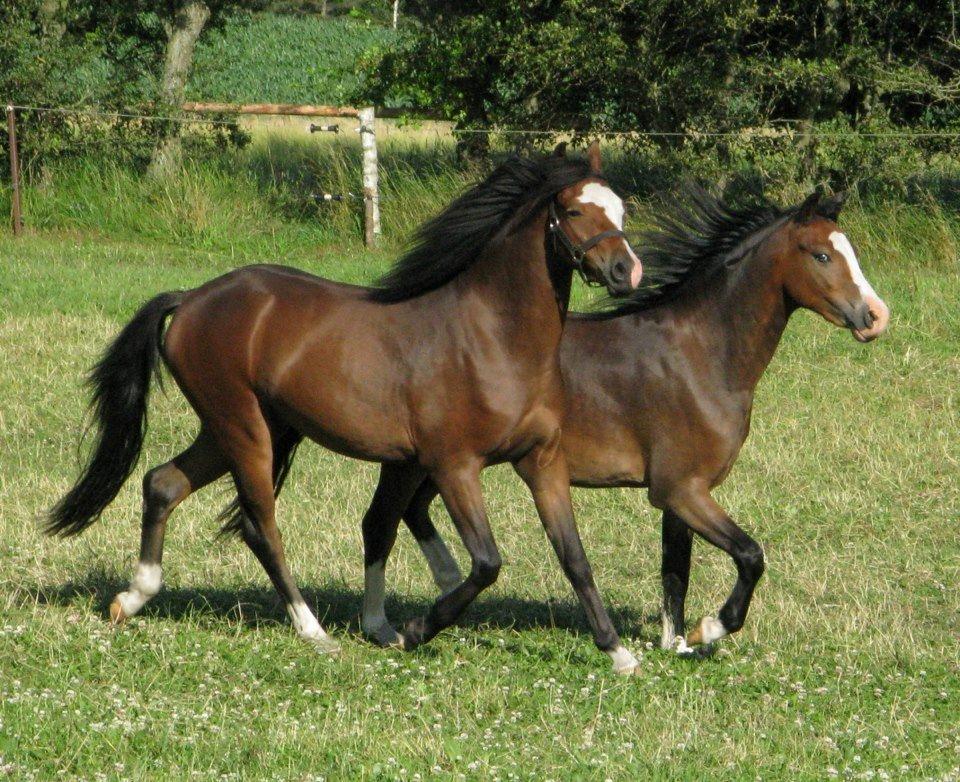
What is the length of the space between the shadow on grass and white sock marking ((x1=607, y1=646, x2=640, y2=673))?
2.01 ft

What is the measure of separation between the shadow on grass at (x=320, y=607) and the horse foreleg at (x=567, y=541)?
0.62 meters

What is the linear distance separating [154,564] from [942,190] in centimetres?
1314

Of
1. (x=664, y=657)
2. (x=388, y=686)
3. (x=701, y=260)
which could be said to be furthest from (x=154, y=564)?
(x=701, y=260)

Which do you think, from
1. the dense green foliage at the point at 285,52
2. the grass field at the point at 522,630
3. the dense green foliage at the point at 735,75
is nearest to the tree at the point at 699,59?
the dense green foliage at the point at 735,75

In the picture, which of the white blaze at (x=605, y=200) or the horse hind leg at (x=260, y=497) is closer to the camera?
the white blaze at (x=605, y=200)

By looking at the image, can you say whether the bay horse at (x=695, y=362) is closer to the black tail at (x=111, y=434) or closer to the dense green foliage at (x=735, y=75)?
the black tail at (x=111, y=434)

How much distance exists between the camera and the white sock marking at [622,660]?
5.65 meters

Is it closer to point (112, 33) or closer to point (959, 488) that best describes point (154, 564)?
point (959, 488)

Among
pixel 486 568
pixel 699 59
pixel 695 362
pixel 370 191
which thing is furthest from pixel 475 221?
pixel 699 59

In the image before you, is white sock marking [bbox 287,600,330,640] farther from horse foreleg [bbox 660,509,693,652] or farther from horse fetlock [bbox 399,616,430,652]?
horse foreleg [bbox 660,509,693,652]

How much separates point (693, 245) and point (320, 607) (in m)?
2.33

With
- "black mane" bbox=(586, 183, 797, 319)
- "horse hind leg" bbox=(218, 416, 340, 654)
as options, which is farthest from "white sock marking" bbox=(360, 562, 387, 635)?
"black mane" bbox=(586, 183, 797, 319)

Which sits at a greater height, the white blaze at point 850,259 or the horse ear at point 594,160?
the horse ear at point 594,160

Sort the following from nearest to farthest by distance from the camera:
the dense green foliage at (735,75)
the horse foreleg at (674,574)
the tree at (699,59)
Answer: the horse foreleg at (674,574)
the dense green foliage at (735,75)
the tree at (699,59)
